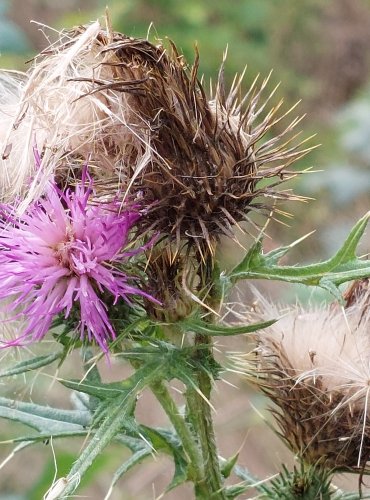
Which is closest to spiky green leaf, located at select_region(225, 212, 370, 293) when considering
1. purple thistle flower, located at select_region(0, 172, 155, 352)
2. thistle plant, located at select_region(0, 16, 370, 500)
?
thistle plant, located at select_region(0, 16, 370, 500)

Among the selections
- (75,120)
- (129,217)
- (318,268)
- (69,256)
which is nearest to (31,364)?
(69,256)

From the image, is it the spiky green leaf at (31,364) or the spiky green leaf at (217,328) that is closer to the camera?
the spiky green leaf at (217,328)

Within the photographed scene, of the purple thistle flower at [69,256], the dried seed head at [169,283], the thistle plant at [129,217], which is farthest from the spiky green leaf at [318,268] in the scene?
the purple thistle flower at [69,256]

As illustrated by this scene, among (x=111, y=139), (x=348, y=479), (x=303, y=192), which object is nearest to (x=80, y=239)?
(x=111, y=139)

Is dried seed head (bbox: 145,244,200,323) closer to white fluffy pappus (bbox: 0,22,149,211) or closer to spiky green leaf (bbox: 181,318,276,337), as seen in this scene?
spiky green leaf (bbox: 181,318,276,337)

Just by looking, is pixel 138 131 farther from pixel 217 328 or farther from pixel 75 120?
pixel 217 328

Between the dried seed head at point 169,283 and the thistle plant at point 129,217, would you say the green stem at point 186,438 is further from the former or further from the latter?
the dried seed head at point 169,283
